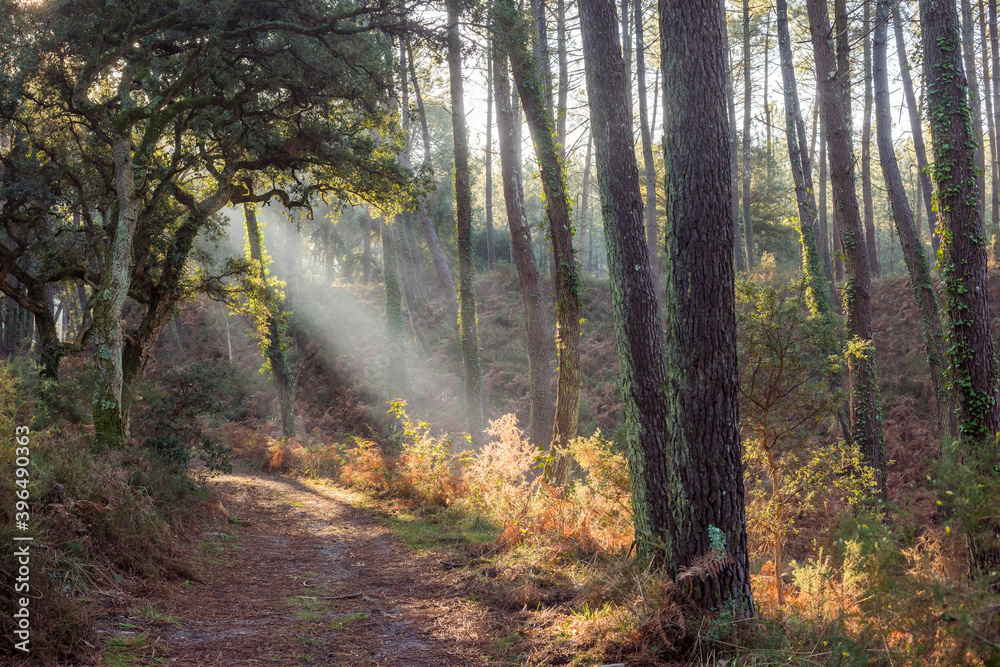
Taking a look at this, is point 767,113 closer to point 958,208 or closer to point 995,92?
point 995,92

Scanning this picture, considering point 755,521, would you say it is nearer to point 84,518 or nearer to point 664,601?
point 664,601

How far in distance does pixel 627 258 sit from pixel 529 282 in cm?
474

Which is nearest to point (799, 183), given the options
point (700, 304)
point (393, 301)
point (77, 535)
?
point (393, 301)

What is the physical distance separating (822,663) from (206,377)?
391 inches

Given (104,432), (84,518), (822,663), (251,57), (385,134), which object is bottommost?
(822,663)

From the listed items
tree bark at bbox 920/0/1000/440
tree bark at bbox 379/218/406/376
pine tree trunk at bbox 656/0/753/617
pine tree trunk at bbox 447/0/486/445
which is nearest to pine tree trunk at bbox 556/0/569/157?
pine tree trunk at bbox 447/0/486/445

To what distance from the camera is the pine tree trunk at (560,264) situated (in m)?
8.90

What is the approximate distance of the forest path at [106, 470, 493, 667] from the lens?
14.4ft

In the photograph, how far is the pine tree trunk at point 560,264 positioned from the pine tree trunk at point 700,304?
14.1ft

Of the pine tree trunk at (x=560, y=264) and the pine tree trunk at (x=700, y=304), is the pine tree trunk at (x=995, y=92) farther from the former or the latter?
the pine tree trunk at (x=700, y=304)

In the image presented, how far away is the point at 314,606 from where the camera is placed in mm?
5625

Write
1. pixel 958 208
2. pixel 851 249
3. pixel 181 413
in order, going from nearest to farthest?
pixel 958 208 < pixel 181 413 < pixel 851 249

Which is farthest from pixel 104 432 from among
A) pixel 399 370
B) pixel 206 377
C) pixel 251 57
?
pixel 399 370

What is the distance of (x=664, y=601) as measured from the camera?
4094 mm
